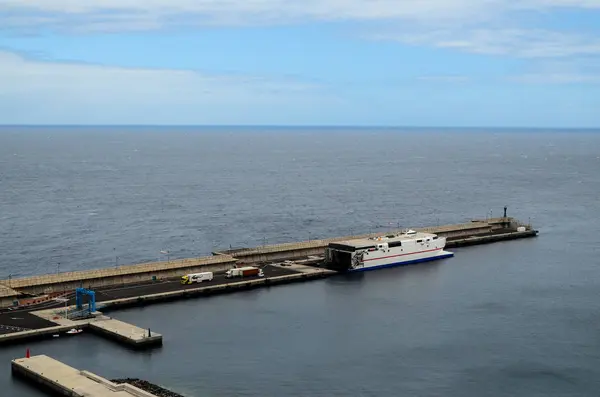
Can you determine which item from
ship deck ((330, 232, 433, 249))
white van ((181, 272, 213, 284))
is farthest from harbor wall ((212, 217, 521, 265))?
white van ((181, 272, 213, 284))

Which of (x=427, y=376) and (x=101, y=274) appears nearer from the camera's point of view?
(x=427, y=376)

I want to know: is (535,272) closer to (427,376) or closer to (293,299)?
(293,299)

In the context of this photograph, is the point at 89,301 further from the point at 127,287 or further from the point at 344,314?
the point at 344,314

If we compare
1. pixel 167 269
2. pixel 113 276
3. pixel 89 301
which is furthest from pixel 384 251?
pixel 89 301

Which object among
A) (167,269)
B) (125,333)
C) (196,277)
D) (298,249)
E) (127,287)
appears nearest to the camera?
(125,333)

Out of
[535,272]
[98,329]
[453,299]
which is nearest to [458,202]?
[535,272]

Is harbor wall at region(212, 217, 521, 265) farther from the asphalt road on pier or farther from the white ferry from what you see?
the white ferry

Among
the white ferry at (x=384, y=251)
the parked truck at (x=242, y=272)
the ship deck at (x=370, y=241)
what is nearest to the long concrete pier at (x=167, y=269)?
the parked truck at (x=242, y=272)

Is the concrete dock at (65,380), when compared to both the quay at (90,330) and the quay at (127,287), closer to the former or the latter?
the quay at (90,330)
